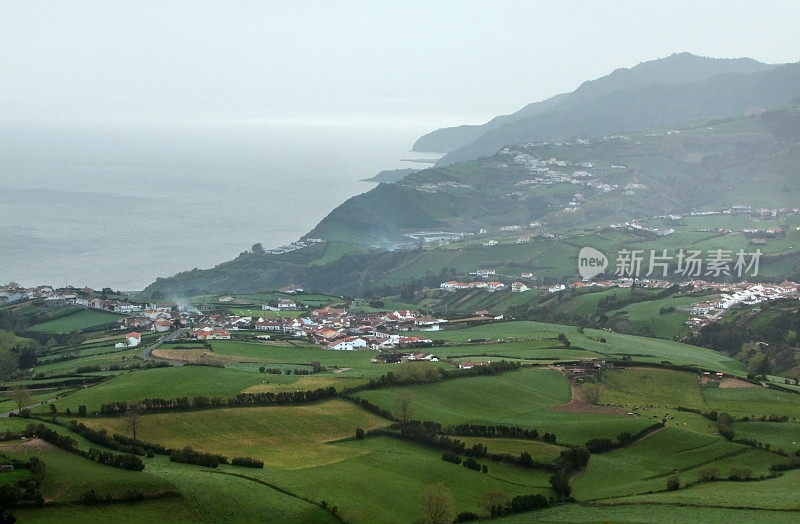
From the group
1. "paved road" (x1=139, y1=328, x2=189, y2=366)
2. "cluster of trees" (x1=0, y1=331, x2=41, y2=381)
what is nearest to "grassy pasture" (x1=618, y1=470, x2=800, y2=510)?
"paved road" (x1=139, y1=328, x2=189, y2=366)

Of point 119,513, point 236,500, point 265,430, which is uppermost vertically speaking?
point 119,513

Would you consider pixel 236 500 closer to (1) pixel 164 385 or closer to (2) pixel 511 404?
(1) pixel 164 385

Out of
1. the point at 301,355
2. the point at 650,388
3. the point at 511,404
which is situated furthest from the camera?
the point at 301,355

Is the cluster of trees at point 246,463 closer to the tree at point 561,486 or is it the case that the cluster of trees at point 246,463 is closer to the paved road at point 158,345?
the tree at point 561,486

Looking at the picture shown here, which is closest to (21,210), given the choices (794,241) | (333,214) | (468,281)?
(333,214)

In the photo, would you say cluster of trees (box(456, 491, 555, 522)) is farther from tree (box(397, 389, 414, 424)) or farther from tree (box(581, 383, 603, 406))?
tree (box(581, 383, 603, 406))

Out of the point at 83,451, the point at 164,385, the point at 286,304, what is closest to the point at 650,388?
the point at 164,385
